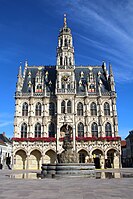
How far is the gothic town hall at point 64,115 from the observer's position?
135 feet

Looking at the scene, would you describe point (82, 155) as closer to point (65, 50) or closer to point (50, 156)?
point (50, 156)

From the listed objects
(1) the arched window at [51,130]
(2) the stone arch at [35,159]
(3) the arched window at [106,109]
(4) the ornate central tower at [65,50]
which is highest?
(4) the ornate central tower at [65,50]

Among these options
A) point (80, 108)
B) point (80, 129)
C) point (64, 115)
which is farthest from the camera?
point (80, 108)

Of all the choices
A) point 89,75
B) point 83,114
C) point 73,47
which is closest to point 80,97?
point 83,114

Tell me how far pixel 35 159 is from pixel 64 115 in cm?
1135

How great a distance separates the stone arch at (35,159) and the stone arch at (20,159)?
4.71 ft

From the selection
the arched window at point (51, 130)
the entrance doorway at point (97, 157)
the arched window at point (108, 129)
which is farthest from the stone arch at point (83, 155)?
the arched window at point (51, 130)

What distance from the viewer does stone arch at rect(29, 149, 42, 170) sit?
4192cm

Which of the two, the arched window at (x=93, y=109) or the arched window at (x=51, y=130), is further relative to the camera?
the arched window at (x=93, y=109)

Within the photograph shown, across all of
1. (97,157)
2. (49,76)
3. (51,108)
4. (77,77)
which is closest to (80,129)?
(97,157)

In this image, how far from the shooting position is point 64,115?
42906 mm

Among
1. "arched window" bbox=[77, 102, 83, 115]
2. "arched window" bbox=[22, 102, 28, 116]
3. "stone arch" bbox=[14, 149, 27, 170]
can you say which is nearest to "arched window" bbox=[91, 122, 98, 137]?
"arched window" bbox=[77, 102, 83, 115]

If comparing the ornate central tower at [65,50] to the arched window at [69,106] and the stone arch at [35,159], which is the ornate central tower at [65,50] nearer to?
the arched window at [69,106]

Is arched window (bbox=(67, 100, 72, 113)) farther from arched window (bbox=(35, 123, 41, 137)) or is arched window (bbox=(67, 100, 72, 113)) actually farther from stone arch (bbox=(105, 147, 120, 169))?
stone arch (bbox=(105, 147, 120, 169))
